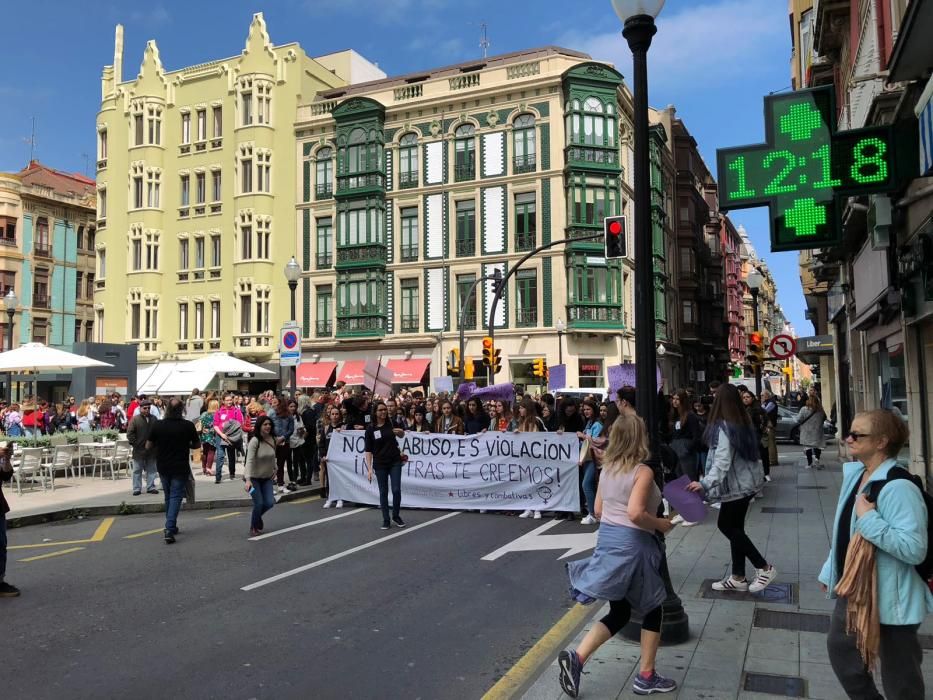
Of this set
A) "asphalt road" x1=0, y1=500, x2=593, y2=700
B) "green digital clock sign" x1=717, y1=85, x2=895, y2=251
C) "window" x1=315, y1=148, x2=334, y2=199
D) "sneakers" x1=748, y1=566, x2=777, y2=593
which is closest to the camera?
"asphalt road" x1=0, y1=500, x2=593, y2=700

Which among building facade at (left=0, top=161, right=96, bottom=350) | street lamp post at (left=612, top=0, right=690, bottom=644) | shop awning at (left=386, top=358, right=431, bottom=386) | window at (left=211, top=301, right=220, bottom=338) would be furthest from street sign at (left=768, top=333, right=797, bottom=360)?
building facade at (left=0, top=161, right=96, bottom=350)

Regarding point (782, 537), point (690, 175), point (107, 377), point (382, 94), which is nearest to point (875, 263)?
point (782, 537)

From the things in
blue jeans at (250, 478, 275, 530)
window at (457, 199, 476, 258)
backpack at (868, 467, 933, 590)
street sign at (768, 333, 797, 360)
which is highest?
window at (457, 199, 476, 258)

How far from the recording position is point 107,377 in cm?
2669

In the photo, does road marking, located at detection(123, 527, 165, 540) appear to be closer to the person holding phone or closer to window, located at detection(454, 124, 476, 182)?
the person holding phone

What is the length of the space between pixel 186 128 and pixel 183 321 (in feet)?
36.2

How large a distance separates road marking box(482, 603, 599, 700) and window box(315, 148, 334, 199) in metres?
36.3

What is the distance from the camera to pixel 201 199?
140 feet

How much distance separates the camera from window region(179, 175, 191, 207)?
42.9 meters

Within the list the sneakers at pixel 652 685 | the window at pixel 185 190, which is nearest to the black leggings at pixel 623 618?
the sneakers at pixel 652 685

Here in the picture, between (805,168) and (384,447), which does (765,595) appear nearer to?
(805,168)

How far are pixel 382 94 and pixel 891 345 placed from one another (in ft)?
105

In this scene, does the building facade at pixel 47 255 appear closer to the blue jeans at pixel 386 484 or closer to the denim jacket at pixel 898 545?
the blue jeans at pixel 386 484

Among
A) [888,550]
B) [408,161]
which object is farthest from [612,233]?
[408,161]
